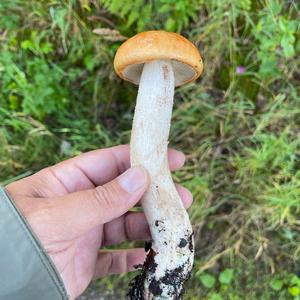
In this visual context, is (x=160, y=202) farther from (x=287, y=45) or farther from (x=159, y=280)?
(x=287, y=45)

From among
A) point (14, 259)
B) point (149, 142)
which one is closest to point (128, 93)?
point (149, 142)

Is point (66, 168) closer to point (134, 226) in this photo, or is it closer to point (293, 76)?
point (134, 226)

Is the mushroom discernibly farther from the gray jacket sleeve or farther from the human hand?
the gray jacket sleeve

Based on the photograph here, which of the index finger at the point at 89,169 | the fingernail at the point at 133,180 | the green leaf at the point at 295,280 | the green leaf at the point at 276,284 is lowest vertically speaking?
Answer: the green leaf at the point at 276,284

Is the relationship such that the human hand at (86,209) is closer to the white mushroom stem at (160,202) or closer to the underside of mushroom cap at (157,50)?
the white mushroom stem at (160,202)

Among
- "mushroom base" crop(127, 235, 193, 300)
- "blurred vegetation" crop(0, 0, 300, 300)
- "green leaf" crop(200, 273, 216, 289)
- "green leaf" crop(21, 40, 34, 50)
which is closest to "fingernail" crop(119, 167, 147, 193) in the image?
"mushroom base" crop(127, 235, 193, 300)

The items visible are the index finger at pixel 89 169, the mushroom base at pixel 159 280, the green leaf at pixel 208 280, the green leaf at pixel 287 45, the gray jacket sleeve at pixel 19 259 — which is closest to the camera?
the gray jacket sleeve at pixel 19 259

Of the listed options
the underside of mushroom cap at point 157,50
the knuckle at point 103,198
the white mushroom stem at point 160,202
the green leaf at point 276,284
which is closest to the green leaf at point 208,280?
the green leaf at point 276,284
